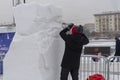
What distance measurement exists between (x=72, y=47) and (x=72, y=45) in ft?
0.17

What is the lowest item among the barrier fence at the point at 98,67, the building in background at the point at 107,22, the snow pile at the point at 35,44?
the building in background at the point at 107,22

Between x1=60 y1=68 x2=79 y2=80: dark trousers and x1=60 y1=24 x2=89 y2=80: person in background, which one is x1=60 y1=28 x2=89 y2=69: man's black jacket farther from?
x1=60 y1=68 x2=79 y2=80: dark trousers

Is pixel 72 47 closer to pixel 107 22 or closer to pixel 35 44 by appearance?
pixel 35 44

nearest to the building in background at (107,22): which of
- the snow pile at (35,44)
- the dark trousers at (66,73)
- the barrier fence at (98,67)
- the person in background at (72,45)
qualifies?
the barrier fence at (98,67)

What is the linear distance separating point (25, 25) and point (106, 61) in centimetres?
311

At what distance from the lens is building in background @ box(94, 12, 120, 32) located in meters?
54.8

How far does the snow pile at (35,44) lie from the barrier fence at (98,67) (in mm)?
2207

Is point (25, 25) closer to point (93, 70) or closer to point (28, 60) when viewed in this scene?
point (28, 60)

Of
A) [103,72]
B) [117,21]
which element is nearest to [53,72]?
[103,72]

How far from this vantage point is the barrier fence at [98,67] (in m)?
9.79

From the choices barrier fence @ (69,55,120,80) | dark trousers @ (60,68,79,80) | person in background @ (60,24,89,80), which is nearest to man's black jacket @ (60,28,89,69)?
person in background @ (60,24,89,80)

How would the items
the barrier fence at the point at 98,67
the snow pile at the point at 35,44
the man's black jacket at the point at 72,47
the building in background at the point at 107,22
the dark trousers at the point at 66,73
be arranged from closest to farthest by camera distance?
1. the man's black jacket at the point at 72,47
2. the dark trousers at the point at 66,73
3. the snow pile at the point at 35,44
4. the barrier fence at the point at 98,67
5. the building in background at the point at 107,22

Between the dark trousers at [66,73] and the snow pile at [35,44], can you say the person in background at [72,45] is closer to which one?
the dark trousers at [66,73]

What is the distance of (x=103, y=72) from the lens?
9.95m
